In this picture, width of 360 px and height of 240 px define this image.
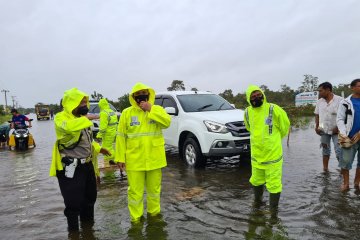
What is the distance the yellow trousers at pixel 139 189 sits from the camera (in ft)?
14.8

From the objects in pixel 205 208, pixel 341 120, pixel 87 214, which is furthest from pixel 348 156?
pixel 87 214

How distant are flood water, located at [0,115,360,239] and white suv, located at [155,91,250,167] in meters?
0.48

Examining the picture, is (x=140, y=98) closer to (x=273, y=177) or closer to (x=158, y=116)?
(x=158, y=116)

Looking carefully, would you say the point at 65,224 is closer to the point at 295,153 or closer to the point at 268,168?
the point at 268,168

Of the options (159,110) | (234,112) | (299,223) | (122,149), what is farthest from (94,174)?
(234,112)

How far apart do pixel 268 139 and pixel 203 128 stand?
3.00 m

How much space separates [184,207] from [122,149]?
1.48 metres

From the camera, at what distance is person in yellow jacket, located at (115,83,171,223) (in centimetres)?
446

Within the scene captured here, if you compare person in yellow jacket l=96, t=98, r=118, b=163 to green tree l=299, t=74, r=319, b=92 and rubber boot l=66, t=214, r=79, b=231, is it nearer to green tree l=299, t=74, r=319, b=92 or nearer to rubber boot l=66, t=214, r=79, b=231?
rubber boot l=66, t=214, r=79, b=231

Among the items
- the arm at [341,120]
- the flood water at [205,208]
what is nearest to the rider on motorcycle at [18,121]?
the flood water at [205,208]

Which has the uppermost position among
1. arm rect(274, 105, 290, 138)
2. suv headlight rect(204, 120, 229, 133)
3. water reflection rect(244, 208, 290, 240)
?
arm rect(274, 105, 290, 138)

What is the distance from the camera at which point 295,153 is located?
9.80 meters

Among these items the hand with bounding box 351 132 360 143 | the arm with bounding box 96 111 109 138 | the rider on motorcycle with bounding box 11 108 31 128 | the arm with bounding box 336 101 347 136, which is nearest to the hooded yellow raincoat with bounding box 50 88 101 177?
the arm with bounding box 96 111 109 138

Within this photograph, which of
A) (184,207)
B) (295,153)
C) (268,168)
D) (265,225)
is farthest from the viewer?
(295,153)
